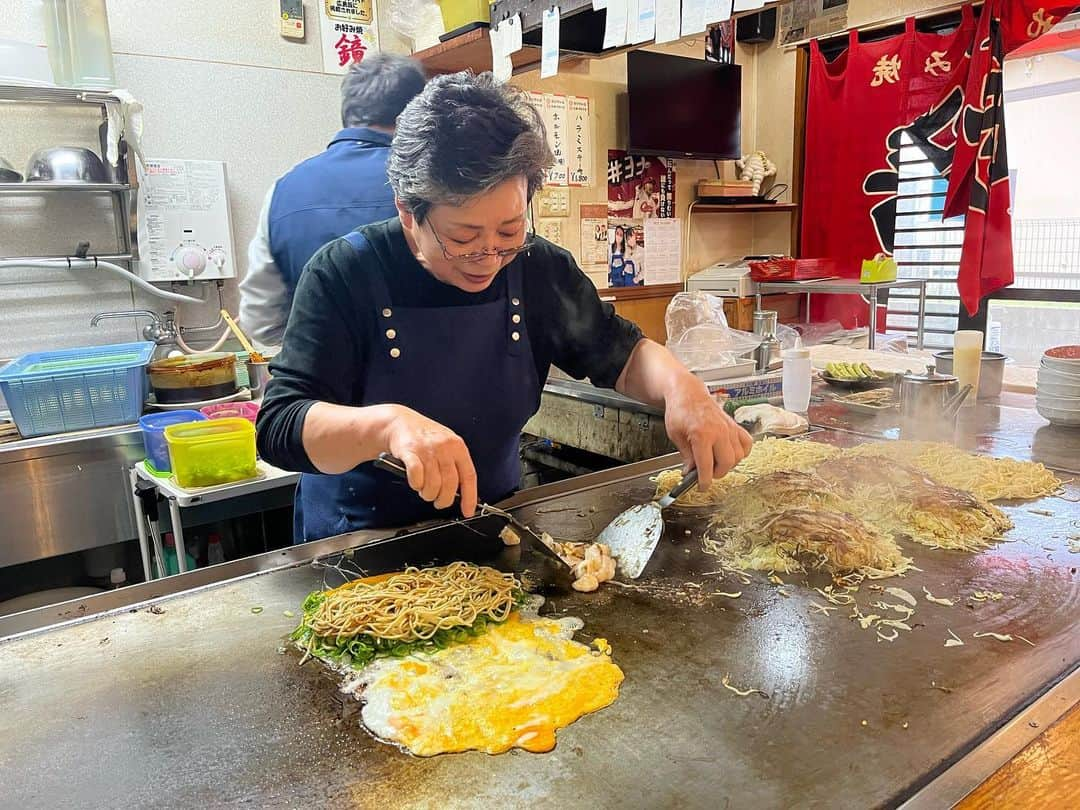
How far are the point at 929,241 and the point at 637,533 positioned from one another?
5336 mm

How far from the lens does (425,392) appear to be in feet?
5.70

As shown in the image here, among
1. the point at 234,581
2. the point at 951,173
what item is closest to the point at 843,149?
the point at 951,173

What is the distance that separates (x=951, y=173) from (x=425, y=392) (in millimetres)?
5016

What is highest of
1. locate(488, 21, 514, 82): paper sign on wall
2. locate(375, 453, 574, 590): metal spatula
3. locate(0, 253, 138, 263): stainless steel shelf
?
locate(488, 21, 514, 82): paper sign on wall

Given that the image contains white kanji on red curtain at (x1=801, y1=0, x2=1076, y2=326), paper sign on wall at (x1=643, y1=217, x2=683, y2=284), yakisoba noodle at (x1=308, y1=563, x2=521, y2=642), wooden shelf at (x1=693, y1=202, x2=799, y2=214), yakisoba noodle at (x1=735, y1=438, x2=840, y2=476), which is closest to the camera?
yakisoba noodle at (x1=308, y1=563, x2=521, y2=642)

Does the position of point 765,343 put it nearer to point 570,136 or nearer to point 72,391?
point 72,391

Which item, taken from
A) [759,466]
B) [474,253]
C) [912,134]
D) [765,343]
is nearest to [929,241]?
[912,134]

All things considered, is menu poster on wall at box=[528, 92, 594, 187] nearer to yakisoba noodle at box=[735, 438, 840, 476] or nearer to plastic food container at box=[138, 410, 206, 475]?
plastic food container at box=[138, 410, 206, 475]

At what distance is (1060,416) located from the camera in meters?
2.39

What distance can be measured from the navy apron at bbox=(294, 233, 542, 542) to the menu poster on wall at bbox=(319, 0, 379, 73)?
3058mm

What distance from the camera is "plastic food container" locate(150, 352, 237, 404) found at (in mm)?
3271

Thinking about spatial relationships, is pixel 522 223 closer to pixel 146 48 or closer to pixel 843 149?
pixel 146 48

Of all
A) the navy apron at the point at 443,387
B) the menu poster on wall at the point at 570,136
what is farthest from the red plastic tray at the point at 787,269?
the navy apron at the point at 443,387

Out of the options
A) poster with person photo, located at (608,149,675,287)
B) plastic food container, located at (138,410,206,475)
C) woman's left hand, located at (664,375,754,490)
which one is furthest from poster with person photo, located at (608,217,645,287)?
woman's left hand, located at (664,375,754,490)
